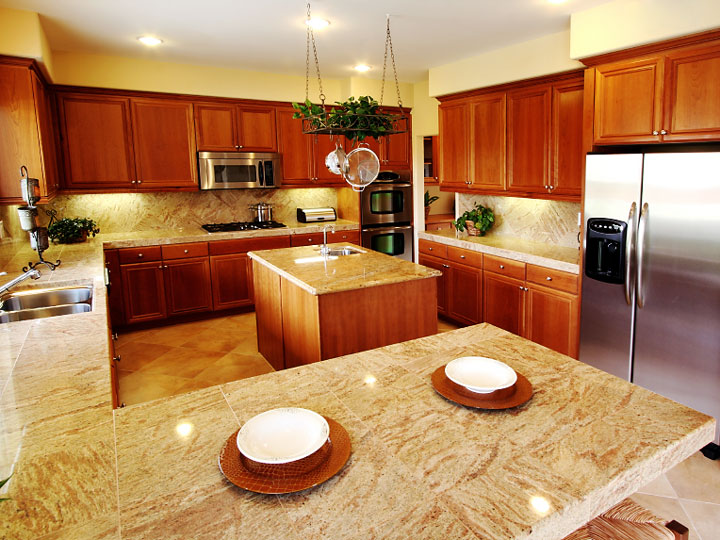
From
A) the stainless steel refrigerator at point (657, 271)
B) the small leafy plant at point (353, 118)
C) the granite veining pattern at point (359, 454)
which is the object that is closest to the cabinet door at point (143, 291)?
the small leafy plant at point (353, 118)

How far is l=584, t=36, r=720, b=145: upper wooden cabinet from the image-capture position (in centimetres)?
279

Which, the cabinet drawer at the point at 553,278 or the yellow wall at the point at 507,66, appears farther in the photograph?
the yellow wall at the point at 507,66

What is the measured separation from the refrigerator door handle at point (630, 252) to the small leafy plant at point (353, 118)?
1552 millimetres

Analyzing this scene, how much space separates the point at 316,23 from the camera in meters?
3.67

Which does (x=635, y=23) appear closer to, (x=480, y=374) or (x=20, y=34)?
(x=480, y=374)

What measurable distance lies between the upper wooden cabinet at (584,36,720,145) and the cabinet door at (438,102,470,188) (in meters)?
1.55

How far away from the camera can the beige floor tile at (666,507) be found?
88.3 inches

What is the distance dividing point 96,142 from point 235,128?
1356 mm

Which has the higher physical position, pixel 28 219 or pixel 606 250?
pixel 28 219

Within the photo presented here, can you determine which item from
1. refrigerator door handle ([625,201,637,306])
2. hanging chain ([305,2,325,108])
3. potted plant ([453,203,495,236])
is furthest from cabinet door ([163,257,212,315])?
refrigerator door handle ([625,201,637,306])

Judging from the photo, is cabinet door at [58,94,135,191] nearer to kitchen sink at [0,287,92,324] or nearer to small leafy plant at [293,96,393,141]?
kitchen sink at [0,287,92,324]

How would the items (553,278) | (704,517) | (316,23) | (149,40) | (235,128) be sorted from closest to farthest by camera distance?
(704,517) < (316,23) < (553,278) < (149,40) < (235,128)

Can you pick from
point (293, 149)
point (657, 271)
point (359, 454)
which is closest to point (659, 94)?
point (657, 271)

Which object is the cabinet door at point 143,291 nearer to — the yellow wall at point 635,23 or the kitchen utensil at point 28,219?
the kitchen utensil at point 28,219
